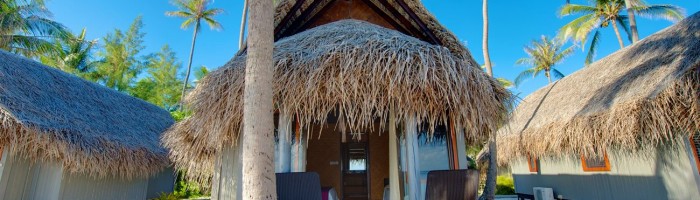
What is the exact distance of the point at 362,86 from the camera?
382 cm

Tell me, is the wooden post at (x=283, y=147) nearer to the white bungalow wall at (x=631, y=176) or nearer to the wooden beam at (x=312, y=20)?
the wooden beam at (x=312, y=20)

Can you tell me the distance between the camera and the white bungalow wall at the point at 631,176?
242 inches

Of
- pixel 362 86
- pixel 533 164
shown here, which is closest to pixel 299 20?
pixel 362 86

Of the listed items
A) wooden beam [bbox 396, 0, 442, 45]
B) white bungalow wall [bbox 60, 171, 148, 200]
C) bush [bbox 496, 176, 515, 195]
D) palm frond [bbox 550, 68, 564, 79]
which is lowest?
bush [bbox 496, 176, 515, 195]

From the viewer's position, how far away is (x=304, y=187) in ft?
11.9

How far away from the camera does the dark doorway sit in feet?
26.6

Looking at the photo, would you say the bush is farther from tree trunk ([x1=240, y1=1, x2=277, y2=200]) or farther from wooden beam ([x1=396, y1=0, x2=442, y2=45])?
tree trunk ([x1=240, y1=1, x2=277, y2=200])

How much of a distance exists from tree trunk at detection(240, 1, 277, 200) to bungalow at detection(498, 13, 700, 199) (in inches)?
147

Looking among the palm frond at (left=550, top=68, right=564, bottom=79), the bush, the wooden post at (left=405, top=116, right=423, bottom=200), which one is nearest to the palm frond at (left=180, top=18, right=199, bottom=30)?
the bush

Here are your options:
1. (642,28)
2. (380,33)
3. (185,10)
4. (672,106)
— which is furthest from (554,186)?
(185,10)

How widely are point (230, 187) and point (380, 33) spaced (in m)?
2.92

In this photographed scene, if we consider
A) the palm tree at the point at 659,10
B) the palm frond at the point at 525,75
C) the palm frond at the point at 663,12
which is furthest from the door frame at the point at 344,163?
the palm frond at the point at 525,75

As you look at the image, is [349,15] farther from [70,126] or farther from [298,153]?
[70,126]

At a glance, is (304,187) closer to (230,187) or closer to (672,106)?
(230,187)
